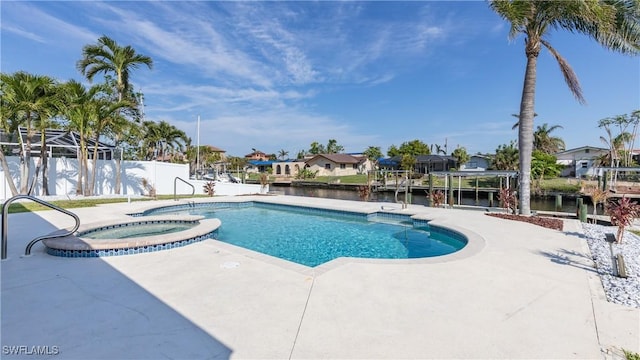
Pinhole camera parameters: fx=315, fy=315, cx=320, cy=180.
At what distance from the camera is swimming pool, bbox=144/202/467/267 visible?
7273mm

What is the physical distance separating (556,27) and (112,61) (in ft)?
62.1

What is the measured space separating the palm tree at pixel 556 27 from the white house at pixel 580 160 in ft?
103

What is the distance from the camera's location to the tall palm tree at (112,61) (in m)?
15.9

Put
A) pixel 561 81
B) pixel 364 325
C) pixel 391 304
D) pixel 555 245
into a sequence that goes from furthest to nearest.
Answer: pixel 561 81 < pixel 555 245 < pixel 391 304 < pixel 364 325

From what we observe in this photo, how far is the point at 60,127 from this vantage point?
1695 centimetres

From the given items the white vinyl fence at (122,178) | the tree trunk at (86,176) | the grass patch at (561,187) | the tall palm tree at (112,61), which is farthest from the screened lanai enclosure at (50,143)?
the grass patch at (561,187)

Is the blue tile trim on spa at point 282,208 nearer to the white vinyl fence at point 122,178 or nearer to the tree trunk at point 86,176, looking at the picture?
the white vinyl fence at point 122,178

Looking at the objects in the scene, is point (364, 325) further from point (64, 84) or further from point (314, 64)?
point (314, 64)

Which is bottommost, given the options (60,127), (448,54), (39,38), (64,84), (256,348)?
(256,348)

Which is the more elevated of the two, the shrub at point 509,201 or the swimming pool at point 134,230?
the shrub at point 509,201

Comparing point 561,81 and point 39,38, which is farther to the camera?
point 39,38

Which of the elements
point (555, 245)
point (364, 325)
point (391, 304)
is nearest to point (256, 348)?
point (364, 325)

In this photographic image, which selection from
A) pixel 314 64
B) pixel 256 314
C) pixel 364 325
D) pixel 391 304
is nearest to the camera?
pixel 364 325

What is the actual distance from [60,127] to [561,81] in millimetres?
22633
